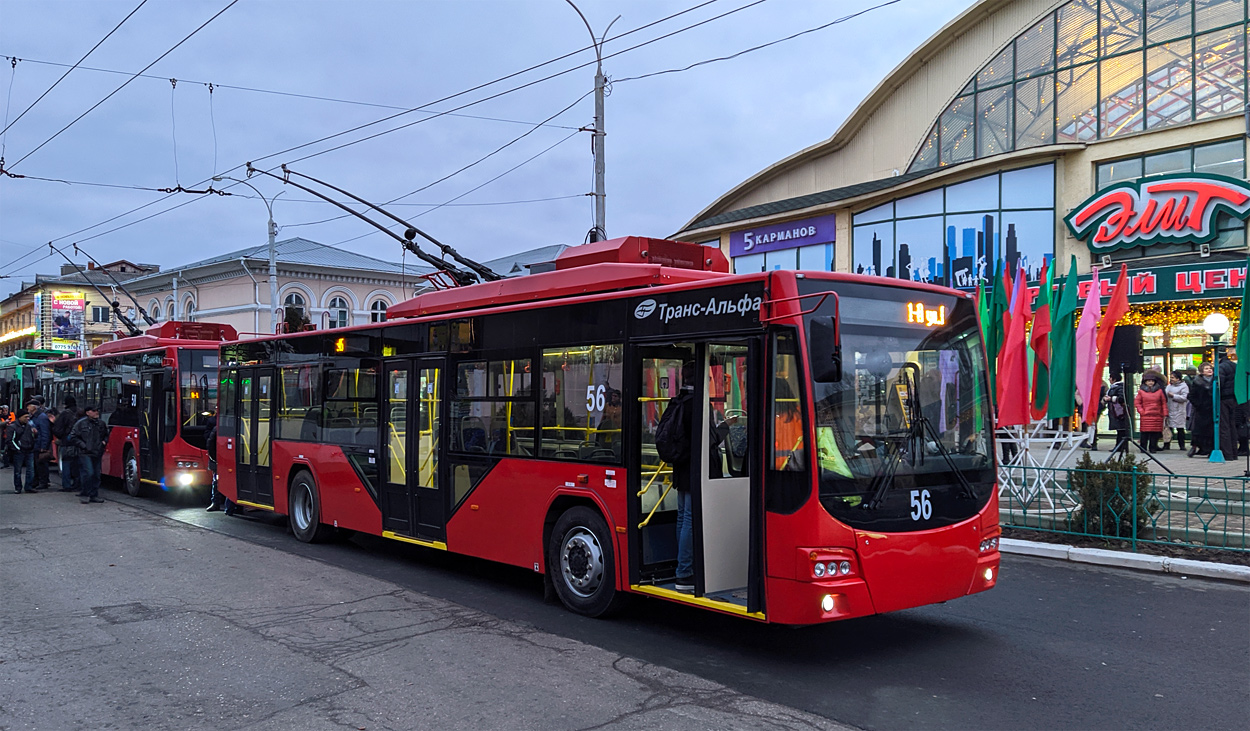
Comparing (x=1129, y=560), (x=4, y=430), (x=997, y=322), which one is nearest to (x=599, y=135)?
(x=997, y=322)

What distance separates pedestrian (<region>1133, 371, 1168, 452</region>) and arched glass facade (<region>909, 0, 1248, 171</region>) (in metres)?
7.82

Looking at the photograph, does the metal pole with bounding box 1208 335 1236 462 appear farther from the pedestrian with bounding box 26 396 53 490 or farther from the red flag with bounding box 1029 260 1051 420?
the pedestrian with bounding box 26 396 53 490

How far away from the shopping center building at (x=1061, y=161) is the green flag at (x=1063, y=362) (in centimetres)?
1178

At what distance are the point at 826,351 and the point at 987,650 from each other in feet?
8.48

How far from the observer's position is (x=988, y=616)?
26.5 feet

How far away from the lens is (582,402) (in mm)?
8273

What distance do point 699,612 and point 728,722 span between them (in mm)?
3056

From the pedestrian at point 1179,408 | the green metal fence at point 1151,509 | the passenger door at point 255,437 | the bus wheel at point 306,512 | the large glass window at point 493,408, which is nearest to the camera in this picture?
the large glass window at point 493,408

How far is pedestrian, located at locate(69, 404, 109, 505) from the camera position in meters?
17.3

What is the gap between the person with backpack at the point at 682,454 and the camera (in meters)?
7.29

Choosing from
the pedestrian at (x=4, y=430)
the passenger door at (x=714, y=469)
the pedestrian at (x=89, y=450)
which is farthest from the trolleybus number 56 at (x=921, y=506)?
the pedestrian at (x=4, y=430)

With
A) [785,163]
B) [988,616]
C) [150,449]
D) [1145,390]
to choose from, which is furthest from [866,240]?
[988,616]

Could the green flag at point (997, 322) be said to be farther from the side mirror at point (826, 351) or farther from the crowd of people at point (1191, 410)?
the side mirror at point (826, 351)

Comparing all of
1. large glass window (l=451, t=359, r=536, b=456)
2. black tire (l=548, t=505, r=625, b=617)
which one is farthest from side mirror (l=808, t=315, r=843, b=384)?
large glass window (l=451, t=359, r=536, b=456)
